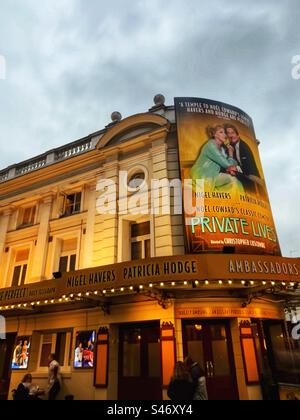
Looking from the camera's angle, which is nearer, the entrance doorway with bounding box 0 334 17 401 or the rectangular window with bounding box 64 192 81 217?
the entrance doorway with bounding box 0 334 17 401

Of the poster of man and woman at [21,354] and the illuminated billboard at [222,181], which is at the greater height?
the illuminated billboard at [222,181]

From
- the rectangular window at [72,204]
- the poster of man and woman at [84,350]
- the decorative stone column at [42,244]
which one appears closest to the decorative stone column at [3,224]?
the decorative stone column at [42,244]

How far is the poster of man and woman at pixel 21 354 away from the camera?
12055mm

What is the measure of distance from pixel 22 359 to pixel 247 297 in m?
9.26

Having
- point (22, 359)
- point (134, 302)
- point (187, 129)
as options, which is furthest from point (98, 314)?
point (187, 129)

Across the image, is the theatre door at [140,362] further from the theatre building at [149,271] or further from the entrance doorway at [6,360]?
the entrance doorway at [6,360]

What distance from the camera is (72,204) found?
15.0 meters

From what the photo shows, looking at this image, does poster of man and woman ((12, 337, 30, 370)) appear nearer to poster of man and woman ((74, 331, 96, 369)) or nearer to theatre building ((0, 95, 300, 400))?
theatre building ((0, 95, 300, 400))

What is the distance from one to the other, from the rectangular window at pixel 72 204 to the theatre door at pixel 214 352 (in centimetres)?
765

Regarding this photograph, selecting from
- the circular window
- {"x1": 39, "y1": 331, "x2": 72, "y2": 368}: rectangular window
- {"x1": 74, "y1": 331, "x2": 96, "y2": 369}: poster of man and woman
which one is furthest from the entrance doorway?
the circular window

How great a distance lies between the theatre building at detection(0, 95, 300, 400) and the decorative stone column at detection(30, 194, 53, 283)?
7cm

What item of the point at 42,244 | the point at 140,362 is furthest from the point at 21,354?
the point at 140,362

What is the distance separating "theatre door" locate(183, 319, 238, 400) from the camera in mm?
9461

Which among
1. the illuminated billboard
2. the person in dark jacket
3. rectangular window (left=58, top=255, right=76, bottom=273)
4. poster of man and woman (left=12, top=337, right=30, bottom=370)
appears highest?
the illuminated billboard
